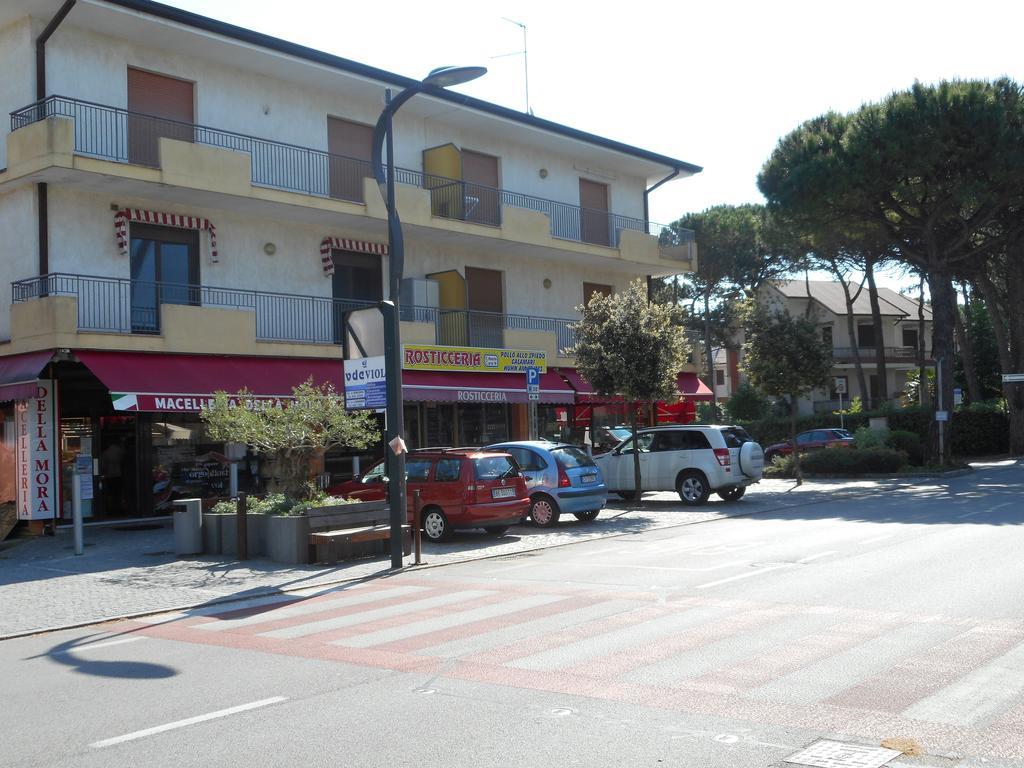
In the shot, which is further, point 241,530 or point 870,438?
point 870,438

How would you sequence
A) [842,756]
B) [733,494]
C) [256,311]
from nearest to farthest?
[842,756], [256,311], [733,494]

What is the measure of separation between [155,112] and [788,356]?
1718 centimetres

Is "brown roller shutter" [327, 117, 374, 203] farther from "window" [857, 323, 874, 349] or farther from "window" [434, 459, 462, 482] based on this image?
"window" [857, 323, 874, 349]

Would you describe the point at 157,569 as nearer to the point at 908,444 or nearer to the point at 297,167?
the point at 297,167

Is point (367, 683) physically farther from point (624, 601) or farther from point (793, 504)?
point (793, 504)

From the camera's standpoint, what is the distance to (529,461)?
18797 millimetres

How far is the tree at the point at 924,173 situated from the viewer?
29734 mm

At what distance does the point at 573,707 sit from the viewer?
611 centimetres

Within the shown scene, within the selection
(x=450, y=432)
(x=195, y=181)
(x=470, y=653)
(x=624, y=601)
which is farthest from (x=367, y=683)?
(x=450, y=432)

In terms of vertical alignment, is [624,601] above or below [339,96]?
below

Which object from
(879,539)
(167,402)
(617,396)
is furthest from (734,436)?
(167,402)

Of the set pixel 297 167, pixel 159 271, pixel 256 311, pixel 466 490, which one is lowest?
pixel 466 490

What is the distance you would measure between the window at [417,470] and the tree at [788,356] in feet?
44.4

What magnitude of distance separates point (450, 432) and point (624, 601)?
56.4 feet
